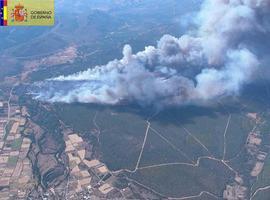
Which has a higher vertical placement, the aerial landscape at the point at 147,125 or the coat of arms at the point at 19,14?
the coat of arms at the point at 19,14

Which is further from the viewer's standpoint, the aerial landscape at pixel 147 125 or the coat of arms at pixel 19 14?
the aerial landscape at pixel 147 125

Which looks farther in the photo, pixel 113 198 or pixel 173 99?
pixel 173 99

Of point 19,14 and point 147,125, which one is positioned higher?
point 19,14

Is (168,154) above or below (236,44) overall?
below

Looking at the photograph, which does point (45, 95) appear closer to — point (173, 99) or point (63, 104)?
point (63, 104)

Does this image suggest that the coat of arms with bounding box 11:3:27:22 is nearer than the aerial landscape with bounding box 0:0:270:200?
Yes

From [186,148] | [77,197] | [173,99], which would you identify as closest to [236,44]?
[173,99]

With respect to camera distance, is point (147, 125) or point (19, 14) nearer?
point (19, 14)

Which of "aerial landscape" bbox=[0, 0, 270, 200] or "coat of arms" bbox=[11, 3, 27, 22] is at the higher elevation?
"coat of arms" bbox=[11, 3, 27, 22]
